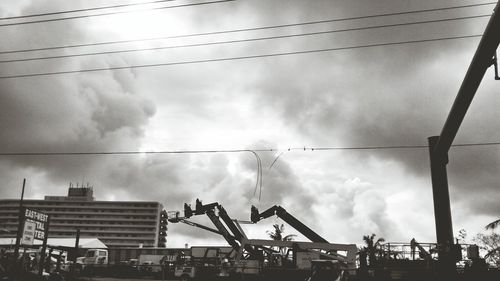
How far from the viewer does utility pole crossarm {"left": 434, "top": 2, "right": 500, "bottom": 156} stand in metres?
9.37

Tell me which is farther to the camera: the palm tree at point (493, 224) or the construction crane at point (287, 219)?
the palm tree at point (493, 224)

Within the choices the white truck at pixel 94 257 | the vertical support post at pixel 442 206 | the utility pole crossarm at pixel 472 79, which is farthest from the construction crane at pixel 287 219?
the white truck at pixel 94 257

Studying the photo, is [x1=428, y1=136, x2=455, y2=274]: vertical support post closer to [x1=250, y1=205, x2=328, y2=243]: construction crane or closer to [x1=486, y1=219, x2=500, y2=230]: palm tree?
[x1=250, y1=205, x2=328, y2=243]: construction crane

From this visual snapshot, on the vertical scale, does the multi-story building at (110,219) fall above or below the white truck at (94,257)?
above

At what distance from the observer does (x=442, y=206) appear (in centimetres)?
1488

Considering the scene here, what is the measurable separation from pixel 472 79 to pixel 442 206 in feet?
18.2

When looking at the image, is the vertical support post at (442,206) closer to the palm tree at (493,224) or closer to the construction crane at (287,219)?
the construction crane at (287,219)

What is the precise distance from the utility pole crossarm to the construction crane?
1152 cm

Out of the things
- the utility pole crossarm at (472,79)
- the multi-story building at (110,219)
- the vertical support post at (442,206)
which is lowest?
the vertical support post at (442,206)

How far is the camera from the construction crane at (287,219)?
24984mm

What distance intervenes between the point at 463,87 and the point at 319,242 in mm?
15040

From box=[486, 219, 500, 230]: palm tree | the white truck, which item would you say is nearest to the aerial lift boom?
box=[486, 219, 500, 230]: palm tree

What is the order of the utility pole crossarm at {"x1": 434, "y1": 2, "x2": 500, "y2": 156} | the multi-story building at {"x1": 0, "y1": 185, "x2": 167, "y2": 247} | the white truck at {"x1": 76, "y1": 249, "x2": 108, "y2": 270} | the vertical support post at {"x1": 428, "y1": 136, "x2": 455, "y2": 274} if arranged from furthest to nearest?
the multi-story building at {"x1": 0, "y1": 185, "x2": 167, "y2": 247}
the white truck at {"x1": 76, "y1": 249, "x2": 108, "y2": 270}
the vertical support post at {"x1": 428, "y1": 136, "x2": 455, "y2": 274}
the utility pole crossarm at {"x1": 434, "y1": 2, "x2": 500, "y2": 156}

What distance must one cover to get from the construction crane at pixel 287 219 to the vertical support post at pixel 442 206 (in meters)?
10.4
